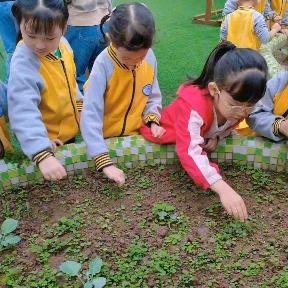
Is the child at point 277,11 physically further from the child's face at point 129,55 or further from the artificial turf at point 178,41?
the child's face at point 129,55

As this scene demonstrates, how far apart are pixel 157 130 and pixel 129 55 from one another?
16.9 inches

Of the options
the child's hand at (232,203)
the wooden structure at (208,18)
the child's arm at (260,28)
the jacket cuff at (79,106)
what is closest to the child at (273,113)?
the child's hand at (232,203)

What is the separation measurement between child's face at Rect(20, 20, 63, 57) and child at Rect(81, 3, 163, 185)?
0.21 m

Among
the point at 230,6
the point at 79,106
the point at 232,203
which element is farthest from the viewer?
the point at 230,6

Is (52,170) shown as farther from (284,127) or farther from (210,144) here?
(284,127)

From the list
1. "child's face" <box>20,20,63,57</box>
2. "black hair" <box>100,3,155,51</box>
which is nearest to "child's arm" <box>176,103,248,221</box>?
"black hair" <box>100,3,155,51</box>

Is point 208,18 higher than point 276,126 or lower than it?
lower

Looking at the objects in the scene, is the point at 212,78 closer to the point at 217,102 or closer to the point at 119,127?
the point at 217,102

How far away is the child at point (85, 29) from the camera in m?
3.12

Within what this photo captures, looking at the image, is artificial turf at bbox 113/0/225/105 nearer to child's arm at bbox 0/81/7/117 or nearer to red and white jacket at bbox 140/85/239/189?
red and white jacket at bbox 140/85/239/189

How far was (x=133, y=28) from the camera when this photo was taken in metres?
1.86

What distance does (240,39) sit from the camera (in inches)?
157

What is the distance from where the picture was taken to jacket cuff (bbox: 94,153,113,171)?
6.53 ft

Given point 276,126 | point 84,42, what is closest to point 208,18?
point 84,42
